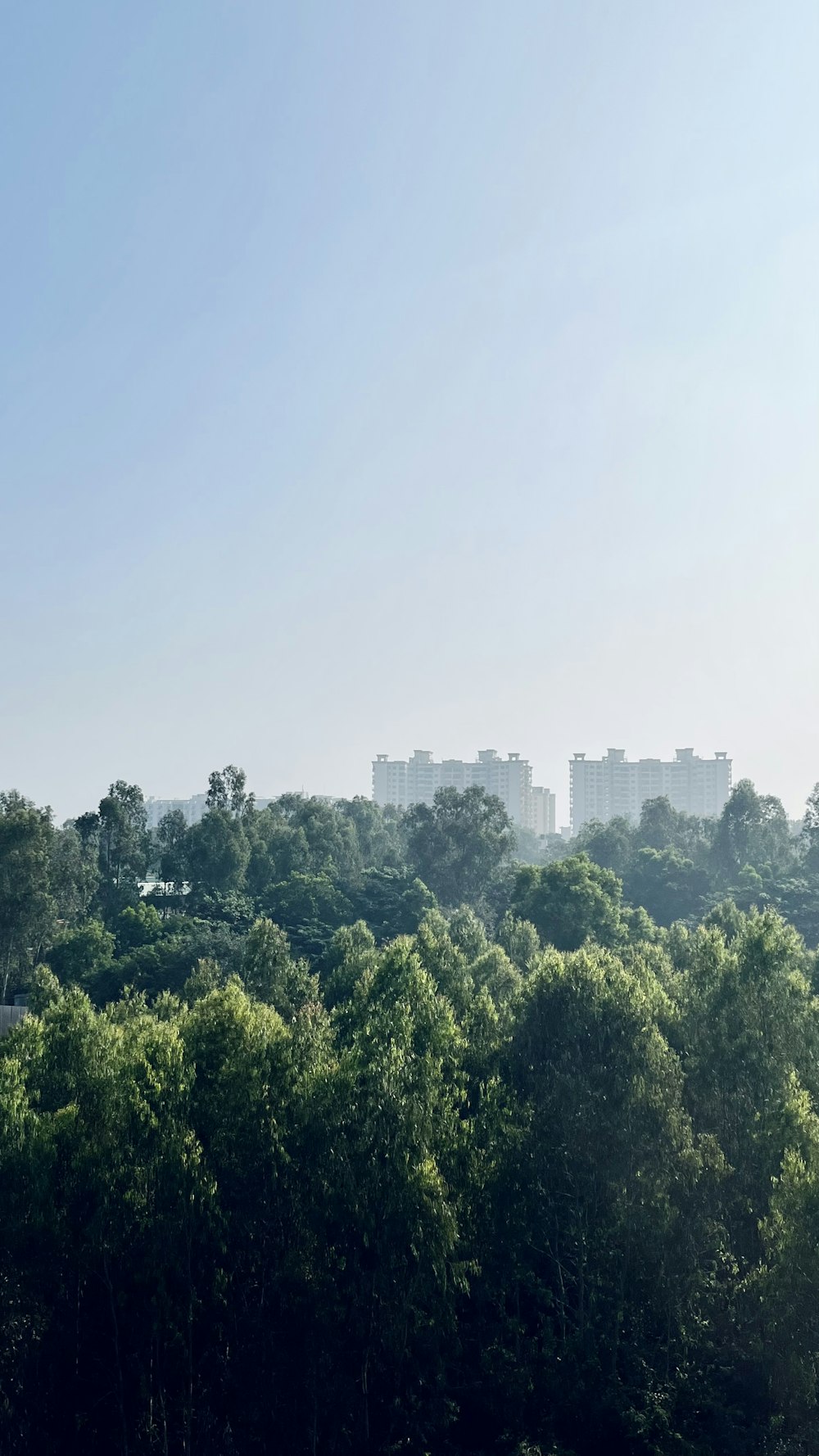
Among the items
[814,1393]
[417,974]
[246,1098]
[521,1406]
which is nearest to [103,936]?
[417,974]

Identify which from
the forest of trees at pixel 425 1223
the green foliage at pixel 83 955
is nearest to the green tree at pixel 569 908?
the green foliage at pixel 83 955

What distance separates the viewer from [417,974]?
85.9 feet

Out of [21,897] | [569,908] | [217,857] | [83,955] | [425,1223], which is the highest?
[217,857]

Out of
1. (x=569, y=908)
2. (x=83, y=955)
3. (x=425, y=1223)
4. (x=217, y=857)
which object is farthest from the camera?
(x=217, y=857)

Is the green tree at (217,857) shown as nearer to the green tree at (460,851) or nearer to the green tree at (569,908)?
the green tree at (460,851)

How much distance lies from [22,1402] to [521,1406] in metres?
8.86

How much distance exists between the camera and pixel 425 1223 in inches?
705

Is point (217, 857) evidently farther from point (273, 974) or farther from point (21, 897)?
point (273, 974)

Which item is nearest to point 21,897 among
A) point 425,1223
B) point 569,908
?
point 569,908

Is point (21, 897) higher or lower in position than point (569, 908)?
higher

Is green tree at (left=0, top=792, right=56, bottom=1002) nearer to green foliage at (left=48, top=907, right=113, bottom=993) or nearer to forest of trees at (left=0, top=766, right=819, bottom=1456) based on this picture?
green foliage at (left=48, top=907, right=113, bottom=993)

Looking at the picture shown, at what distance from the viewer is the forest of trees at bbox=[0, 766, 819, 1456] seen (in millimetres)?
17422

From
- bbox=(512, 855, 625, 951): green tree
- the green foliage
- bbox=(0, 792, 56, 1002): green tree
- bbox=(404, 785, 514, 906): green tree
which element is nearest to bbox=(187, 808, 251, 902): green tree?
bbox=(404, 785, 514, 906): green tree

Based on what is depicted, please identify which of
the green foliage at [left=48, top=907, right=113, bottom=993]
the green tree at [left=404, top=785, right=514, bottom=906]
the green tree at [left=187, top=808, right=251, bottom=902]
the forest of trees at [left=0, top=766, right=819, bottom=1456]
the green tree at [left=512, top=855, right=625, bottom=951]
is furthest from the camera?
the green tree at [left=404, top=785, right=514, bottom=906]
